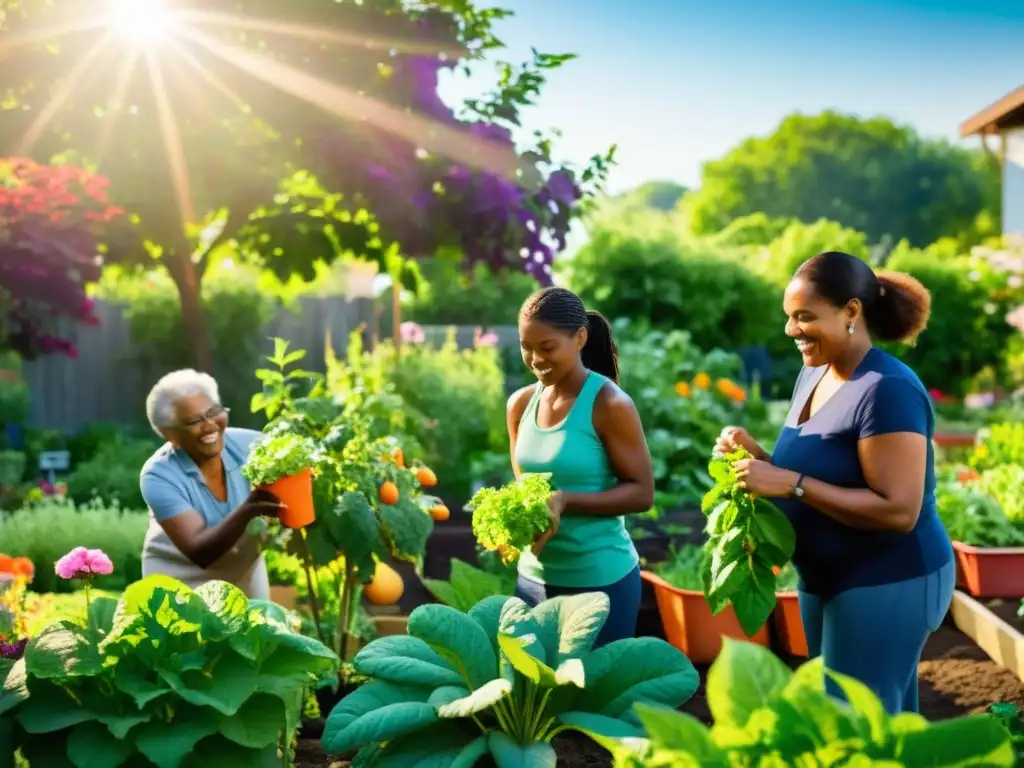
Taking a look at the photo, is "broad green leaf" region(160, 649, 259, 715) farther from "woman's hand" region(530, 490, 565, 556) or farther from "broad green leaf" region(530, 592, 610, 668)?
"woman's hand" region(530, 490, 565, 556)

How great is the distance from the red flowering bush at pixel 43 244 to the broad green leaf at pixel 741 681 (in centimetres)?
571

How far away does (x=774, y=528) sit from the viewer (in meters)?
2.49

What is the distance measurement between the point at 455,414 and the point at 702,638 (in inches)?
169

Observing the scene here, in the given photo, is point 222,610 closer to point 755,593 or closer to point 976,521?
point 755,593

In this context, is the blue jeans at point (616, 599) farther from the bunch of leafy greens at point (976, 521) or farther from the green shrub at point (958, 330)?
the green shrub at point (958, 330)

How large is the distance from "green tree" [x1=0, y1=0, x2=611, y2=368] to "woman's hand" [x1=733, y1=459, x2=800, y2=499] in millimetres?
4756

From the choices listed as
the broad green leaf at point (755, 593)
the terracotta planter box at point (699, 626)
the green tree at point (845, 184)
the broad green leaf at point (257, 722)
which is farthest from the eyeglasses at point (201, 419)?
the green tree at point (845, 184)

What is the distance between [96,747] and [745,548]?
1.43 meters

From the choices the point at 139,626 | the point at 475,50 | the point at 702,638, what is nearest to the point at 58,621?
the point at 139,626

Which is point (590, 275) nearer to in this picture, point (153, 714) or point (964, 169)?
point (153, 714)

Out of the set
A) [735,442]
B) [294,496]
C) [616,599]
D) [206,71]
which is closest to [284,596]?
[294,496]

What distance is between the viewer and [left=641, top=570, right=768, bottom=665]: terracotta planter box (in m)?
4.82

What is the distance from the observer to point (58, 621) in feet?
8.41

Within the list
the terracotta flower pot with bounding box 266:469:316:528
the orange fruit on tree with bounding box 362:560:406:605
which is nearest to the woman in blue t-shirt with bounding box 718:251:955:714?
the terracotta flower pot with bounding box 266:469:316:528
